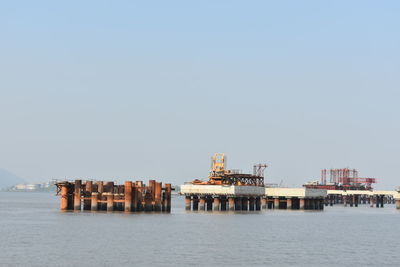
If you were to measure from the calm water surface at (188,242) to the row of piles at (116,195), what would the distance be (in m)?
2.26

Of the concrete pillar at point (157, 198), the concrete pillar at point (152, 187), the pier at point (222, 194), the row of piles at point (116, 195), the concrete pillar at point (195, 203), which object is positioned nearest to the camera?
the row of piles at point (116, 195)

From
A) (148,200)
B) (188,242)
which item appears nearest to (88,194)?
(148,200)

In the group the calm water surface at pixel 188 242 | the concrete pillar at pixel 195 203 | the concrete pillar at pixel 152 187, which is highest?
the concrete pillar at pixel 152 187

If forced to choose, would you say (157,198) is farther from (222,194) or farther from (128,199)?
(222,194)

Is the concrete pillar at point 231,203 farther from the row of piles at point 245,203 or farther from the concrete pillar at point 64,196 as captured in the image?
the concrete pillar at point 64,196

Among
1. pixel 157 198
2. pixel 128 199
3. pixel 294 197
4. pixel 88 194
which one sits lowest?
pixel 128 199

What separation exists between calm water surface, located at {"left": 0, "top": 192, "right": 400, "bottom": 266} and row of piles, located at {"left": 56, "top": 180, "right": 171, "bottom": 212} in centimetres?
226

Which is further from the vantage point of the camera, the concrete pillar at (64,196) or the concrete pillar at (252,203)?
the concrete pillar at (252,203)

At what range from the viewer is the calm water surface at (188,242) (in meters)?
72.2

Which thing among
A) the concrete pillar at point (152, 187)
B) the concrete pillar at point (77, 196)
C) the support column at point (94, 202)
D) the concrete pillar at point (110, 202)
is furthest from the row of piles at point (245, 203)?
the concrete pillar at point (77, 196)

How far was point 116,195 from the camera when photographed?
12800cm

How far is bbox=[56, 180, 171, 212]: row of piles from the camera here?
4926 inches

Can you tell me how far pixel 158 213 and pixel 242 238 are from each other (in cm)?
3836

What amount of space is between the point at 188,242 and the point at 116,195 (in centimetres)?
4214
